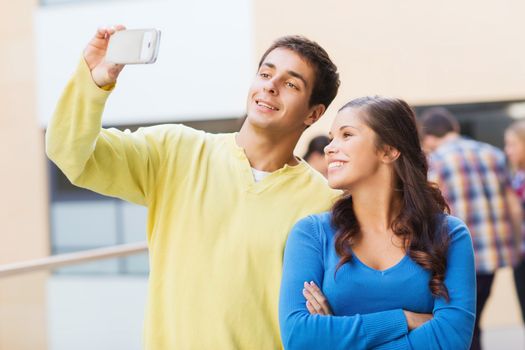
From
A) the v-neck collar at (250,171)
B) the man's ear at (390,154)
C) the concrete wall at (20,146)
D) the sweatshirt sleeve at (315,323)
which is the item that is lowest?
the concrete wall at (20,146)

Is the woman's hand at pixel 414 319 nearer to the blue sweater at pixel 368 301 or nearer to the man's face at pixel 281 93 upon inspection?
the blue sweater at pixel 368 301

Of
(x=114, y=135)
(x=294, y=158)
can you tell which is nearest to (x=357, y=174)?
(x=294, y=158)

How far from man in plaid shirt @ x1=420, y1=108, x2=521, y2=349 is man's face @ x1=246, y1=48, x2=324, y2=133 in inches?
87.3

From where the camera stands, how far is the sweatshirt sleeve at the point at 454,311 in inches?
69.8

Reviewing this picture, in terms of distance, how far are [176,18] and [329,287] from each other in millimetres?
7455

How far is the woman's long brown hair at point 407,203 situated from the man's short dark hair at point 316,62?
6.0 inches

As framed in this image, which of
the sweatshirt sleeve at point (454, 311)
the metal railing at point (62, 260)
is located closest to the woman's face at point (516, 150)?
the metal railing at point (62, 260)

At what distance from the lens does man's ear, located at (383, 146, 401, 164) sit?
6.34 feet

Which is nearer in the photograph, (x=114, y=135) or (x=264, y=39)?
(x=114, y=135)

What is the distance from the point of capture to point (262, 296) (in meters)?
1.87

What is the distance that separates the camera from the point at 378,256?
6.14ft

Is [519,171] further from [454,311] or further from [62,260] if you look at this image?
[454,311]

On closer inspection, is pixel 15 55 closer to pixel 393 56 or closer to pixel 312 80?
pixel 393 56

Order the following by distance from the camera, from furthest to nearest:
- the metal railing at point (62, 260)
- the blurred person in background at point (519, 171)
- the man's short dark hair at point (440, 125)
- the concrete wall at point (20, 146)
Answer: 1. the concrete wall at point (20, 146)
2. the blurred person in background at point (519, 171)
3. the man's short dark hair at point (440, 125)
4. the metal railing at point (62, 260)
